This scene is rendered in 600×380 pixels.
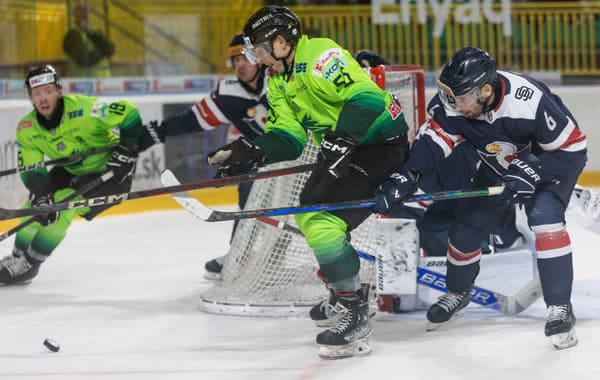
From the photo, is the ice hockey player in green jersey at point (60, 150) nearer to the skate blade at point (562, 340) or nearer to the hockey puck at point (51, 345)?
the hockey puck at point (51, 345)

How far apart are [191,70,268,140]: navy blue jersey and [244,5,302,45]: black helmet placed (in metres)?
1.23

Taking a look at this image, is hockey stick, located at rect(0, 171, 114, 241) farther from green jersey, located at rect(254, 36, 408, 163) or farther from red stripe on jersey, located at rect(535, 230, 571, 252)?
red stripe on jersey, located at rect(535, 230, 571, 252)

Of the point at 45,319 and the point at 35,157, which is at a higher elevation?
the point at 35,157

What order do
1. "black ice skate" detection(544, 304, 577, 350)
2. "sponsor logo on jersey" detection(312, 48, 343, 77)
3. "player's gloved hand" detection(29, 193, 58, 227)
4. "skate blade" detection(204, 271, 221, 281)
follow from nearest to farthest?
1. "black ice skate" detection(544, 304, 577, 350)
2. "sponsor logo on jersey" detection(312, 48, 343, 77)
3. "player's gloved hand" detection(29, 193, 58, 227)
4. "skate blade" detection(204, 271, 221, 281)

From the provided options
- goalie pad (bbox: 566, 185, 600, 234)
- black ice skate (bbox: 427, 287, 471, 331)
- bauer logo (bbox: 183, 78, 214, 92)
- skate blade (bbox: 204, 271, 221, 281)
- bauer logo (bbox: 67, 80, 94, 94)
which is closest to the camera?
black ice skate (bbox: 427, 287, 471, 331)

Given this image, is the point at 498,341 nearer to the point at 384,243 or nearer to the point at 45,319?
the point at 384,243

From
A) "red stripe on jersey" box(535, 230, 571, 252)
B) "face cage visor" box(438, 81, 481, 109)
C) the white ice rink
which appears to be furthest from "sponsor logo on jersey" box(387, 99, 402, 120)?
the white ice rink

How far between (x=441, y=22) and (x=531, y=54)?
77 centimetres

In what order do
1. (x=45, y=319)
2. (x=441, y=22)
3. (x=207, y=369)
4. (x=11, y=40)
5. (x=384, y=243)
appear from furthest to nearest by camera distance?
1. (x=441, y=22)
2. (x=11, y=40)
3. (x=45, y=319)
4. (x=384, y=243)
5. (x=207, y=369)

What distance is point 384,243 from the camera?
4.11 meters

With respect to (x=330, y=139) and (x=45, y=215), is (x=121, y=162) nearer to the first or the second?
(x=45, y=215)

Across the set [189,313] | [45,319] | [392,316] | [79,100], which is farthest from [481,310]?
[79,100]

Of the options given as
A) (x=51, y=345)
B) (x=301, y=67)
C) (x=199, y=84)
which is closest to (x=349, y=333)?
(x=301, y=67)

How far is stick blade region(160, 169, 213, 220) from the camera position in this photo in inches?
148
